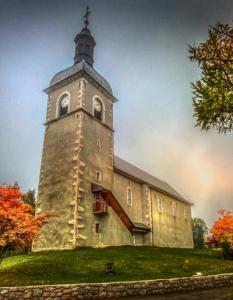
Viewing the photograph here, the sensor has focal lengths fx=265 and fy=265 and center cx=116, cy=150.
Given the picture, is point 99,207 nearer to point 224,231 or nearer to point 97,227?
point 97,227

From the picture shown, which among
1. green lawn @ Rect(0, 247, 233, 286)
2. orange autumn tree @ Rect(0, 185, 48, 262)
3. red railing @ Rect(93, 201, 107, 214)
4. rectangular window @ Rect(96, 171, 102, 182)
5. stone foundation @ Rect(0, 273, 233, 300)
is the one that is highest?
rectangular window @ Rect(96, 171, 102, 182)

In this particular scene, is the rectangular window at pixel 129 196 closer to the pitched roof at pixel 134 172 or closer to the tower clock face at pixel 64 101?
the pitched roof at pixel 134 172

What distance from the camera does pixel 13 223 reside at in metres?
14.5

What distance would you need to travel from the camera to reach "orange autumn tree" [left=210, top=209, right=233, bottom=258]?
23141 mm

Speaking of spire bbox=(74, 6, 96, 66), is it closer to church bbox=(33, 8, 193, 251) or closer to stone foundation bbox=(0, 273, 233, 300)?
church bbox=(33, 8, 193, 251)

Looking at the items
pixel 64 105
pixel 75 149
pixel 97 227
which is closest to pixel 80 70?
pixel 64 105

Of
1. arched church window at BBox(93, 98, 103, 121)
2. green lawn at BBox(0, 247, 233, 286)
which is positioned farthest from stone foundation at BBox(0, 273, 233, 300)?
arched church window at BBox(93, 98, 103, 121)

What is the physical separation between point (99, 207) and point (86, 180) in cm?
284

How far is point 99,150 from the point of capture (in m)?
28.9

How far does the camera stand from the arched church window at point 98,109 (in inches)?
1206

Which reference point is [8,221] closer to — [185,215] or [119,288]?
[119,288]

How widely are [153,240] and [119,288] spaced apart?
21545mm

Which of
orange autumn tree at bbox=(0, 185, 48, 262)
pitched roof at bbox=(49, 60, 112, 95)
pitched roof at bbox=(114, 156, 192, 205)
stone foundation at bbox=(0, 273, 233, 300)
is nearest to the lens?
stone foundation at bbox=(0, 273, 233, 300)

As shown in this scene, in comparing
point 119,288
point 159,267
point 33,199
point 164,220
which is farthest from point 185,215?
point 119,288
